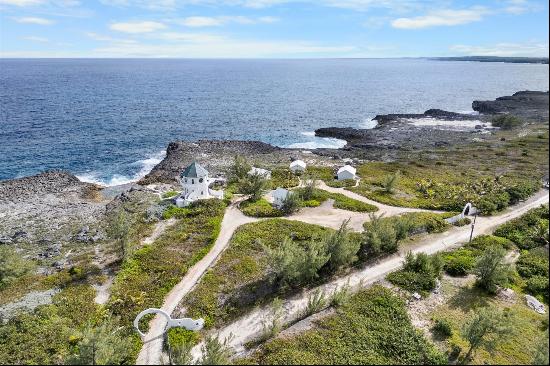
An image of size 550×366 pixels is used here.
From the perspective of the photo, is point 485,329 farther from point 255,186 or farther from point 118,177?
point 118,177

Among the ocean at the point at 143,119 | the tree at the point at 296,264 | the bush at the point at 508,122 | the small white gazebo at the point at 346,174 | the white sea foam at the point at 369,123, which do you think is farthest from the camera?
the white sea foam at the point at 369,123

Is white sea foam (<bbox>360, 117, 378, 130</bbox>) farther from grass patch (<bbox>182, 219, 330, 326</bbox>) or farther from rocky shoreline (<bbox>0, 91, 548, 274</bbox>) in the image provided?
grass patch (<bbox>182, 219, 330, 326</bbox>)

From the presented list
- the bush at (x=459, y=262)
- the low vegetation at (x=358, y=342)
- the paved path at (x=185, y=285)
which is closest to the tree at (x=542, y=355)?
the low vegetation at (x=358, y=342)

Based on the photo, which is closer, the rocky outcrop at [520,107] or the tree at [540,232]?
the tree at [540,232]

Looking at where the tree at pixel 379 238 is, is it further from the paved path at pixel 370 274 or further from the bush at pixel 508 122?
the bush at pixel 508 122

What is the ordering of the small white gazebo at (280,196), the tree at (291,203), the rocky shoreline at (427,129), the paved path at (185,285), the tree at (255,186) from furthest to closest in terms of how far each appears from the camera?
the rocky shoreline at (427,129), the tree at (255,186), the small white gazebo at (280,196), the tree at (291,203), the paved path at (185,285)

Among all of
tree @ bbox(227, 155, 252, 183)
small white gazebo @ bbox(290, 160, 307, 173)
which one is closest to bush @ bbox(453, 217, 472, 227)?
small white gazebo @ bbox(290, 160, 307, 173)

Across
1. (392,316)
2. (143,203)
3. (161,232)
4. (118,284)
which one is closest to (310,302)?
(392,316)
